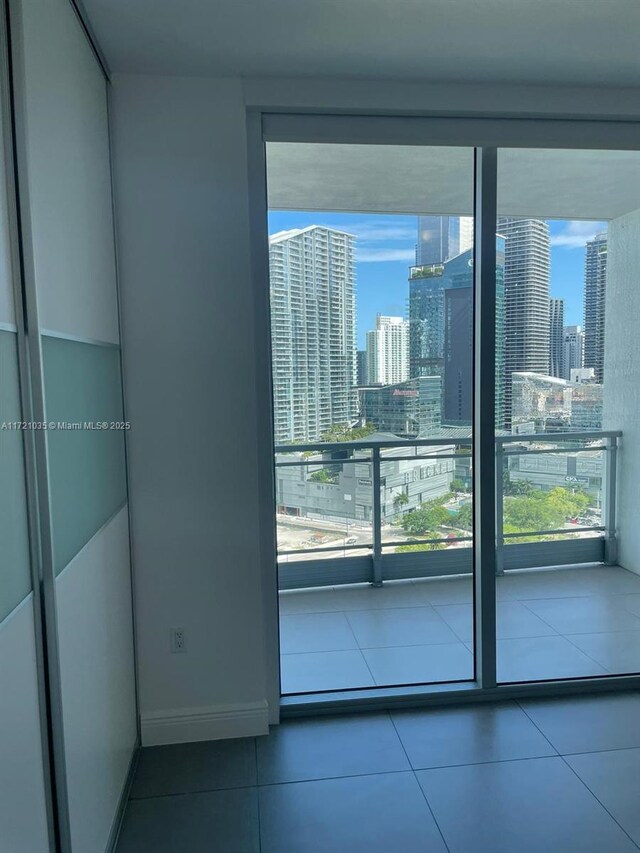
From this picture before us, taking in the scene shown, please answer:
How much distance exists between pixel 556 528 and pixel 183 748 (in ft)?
6.86

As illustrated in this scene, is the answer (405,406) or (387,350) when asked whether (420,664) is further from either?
(387,350)

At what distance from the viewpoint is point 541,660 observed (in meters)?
2.86

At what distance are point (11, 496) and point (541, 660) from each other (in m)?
2.67

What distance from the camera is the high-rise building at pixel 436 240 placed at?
2.71 m

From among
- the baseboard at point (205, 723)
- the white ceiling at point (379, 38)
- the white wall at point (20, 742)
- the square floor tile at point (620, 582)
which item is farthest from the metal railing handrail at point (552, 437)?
the white wall at point (20, 742)

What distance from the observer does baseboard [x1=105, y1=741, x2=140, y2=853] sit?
178 cm

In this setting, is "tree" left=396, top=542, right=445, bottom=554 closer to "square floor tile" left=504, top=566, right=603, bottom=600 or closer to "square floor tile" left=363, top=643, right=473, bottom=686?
"square floor tile" left=504, top=566, right=603, bottom=600

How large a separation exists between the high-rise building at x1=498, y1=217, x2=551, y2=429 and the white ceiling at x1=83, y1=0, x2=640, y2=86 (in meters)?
0.61

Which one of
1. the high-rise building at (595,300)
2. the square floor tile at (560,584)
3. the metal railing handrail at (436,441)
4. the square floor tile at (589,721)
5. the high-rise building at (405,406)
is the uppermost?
the high-rise building at (595,300)

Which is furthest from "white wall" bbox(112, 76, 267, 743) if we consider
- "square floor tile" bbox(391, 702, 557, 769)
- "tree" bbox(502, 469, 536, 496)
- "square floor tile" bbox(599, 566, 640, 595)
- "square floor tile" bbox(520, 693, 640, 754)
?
"square floor tile" bbox(599, 566, 640, 595)

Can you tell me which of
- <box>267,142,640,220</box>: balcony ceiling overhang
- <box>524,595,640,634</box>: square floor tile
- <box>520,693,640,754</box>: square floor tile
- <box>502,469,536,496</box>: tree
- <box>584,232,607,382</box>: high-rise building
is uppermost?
<box>267,142,640,220</box>: balcony ceiling overhang

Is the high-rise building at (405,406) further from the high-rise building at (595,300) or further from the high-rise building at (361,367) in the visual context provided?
the high-rise building at (595,300)

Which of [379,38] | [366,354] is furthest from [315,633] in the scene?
[379,38]
